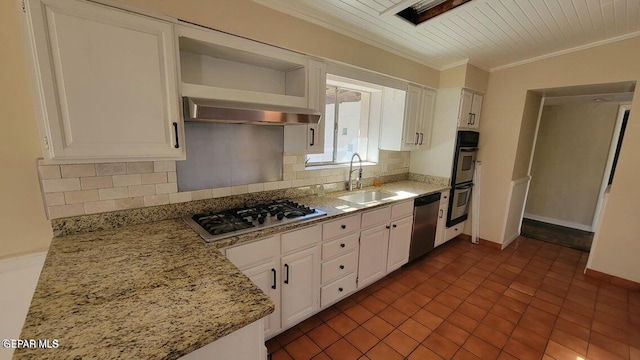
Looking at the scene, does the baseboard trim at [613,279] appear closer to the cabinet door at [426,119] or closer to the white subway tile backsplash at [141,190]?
A: the cabinet door at [426,119]

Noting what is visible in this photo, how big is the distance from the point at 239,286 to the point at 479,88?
3836 millimetres

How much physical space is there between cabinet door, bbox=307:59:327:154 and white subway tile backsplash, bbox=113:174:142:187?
4.03 ft

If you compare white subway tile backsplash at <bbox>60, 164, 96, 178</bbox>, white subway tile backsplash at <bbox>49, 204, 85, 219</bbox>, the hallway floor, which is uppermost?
white subway tile backsplash at <bbox>60, 164, 96, 178</bbox>

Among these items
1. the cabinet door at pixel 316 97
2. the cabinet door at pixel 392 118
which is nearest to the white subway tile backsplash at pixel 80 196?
the cabinet door at pixel 316 97

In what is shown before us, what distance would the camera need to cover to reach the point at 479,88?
348cm

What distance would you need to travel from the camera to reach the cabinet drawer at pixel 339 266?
212 centimetres

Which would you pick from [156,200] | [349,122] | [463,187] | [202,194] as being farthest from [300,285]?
[463,187]

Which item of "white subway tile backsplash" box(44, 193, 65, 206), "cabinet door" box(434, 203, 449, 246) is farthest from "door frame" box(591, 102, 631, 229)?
"white subway tile backsplash" box(44, 193, 65, 206)

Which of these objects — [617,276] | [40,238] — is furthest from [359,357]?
[617,276]

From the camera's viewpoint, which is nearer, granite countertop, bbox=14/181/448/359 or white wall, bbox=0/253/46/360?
granite countertop, bbox=14/181/448/359

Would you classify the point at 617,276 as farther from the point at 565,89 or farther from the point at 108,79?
the point at 108,79

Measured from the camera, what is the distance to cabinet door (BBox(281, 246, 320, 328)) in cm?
187

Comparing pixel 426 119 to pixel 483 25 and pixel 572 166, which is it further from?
pixel 572 166

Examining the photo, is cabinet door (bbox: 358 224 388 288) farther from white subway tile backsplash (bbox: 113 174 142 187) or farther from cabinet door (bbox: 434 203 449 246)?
white subway tile backsplash (bbox: 113 174 142 187)
